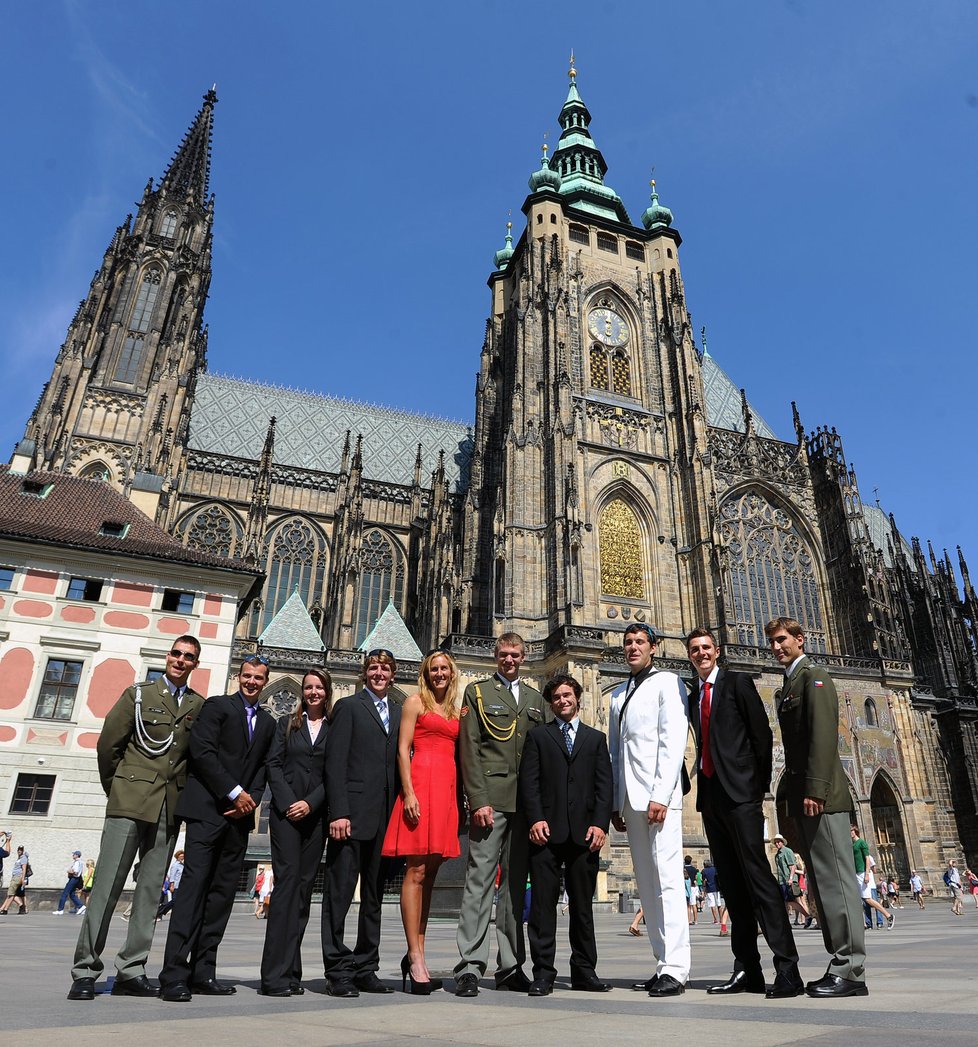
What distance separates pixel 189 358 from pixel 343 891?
36.0 m

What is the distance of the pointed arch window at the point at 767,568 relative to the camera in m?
30.2

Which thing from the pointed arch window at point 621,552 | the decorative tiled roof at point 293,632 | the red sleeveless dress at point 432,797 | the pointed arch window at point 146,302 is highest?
the pointed arch window at point 146,302

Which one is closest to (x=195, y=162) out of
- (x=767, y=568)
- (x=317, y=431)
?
(x=317, y=431)

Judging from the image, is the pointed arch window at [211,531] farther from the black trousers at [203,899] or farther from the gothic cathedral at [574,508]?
the black trousers at [203,899]

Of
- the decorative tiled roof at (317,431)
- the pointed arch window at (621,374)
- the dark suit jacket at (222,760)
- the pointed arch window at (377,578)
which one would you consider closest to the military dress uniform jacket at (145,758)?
the dark suit jacket at (222,760)

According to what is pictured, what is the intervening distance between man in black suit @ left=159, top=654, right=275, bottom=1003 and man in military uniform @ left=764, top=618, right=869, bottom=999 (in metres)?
2.97

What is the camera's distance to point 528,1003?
352 cm

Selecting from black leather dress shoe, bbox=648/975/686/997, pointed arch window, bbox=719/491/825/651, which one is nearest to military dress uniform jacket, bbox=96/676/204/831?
black leather dress shoe, bbox=648/975/686/997

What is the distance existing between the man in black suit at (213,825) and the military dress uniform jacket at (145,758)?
0.36 feet

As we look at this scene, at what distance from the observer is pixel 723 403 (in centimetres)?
3900

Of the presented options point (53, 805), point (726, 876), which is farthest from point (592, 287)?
point (726, 876)

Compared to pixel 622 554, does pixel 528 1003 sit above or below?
below

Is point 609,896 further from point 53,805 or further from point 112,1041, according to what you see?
point 112,1041

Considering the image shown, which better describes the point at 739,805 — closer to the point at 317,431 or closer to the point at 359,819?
the point at 359,819
